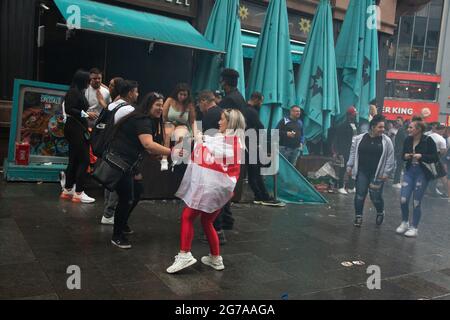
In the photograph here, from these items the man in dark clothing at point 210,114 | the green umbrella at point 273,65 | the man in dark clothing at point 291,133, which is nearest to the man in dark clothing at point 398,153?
the man in dark clothing at point 291,133

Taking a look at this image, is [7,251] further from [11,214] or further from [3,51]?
[3,51]

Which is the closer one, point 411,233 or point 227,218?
point 227,218

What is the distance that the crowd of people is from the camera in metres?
4.35

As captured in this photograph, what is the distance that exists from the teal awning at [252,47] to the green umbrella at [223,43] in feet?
3.40

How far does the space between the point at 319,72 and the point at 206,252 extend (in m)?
5.54

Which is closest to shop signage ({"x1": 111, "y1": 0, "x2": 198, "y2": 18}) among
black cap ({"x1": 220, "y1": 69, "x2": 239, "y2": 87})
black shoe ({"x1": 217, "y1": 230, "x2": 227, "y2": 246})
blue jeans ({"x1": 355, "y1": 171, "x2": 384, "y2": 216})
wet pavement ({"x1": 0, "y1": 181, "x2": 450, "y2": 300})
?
black cap ({"x1": 220, "y1": 69, "x2": 239, "y2": 87})

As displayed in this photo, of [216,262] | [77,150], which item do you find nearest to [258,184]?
[77,150]

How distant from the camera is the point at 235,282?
4258mm

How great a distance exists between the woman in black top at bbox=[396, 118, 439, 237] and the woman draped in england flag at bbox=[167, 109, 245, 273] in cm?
353

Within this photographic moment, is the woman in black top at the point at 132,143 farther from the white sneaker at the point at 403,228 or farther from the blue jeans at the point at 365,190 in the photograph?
the white sneaker at the point at 403,228

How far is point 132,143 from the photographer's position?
474 centimetres

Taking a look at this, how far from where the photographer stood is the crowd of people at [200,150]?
4.35m

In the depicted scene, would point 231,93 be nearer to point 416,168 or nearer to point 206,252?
point 206,252

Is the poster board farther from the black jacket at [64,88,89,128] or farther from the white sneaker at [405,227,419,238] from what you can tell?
the white sneaker at [405,227,419,238]
